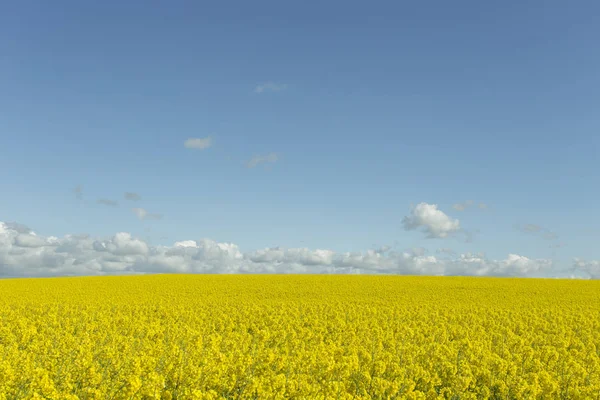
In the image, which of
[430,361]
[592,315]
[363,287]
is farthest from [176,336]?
[363,287]

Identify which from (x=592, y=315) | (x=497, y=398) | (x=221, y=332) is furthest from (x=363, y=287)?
(x=497, y=398)

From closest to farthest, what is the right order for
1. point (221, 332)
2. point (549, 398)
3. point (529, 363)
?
1. point (549, 398)
2. point (529, 363)
3. point (221, 332)

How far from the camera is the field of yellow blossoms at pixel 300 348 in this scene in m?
10.8

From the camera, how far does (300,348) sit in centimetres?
1669

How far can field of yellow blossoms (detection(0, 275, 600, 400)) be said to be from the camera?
10828 mm

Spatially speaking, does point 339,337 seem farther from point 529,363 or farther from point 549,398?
point 549,398

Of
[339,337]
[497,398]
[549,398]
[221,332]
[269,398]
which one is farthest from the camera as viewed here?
[221,332]

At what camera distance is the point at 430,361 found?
558 inches

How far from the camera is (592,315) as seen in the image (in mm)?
29094

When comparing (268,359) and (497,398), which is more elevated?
(268,359)

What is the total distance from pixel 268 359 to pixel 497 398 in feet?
21.1

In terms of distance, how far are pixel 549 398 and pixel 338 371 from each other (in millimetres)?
5267

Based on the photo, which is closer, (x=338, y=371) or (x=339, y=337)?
(x=338, y=371)

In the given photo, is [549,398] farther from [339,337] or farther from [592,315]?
[592,315]
